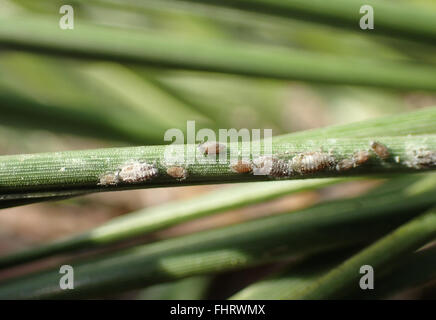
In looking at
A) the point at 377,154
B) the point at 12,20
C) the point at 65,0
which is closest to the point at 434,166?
the point at 377,154

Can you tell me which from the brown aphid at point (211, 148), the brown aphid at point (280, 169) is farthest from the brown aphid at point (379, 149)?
the brown aphid at point (211, 148)

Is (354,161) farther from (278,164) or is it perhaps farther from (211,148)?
(211,148)

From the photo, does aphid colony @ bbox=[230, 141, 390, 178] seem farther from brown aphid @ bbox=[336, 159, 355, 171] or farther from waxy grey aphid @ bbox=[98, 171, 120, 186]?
waxy grey aphid @ bbox=[98, 171, 120, 186]

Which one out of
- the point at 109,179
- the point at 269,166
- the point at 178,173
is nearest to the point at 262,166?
the point at 269,166

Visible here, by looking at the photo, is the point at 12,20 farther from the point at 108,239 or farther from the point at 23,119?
the point at 108,239

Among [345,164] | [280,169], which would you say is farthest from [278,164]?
[345,164]

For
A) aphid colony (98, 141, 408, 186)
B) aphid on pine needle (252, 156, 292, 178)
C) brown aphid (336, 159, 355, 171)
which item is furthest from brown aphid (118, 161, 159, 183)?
brown aphid (336, 159, 355, 171)

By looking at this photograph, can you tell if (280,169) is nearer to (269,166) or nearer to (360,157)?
(269,166)
